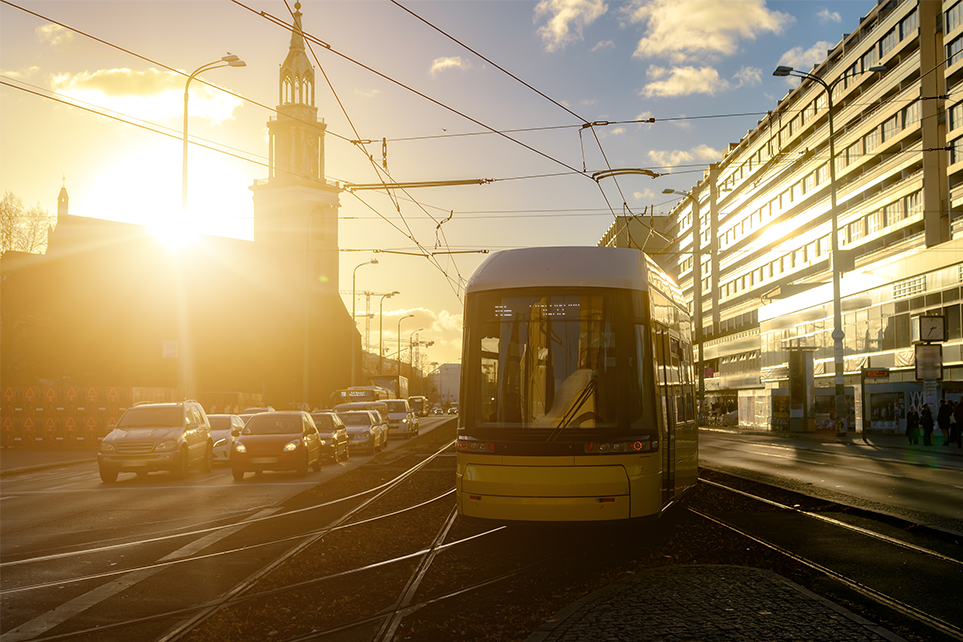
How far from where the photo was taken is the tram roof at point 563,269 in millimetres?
9961

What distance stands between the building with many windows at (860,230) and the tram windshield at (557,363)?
2365 cm

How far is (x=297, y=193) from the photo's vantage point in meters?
81.9

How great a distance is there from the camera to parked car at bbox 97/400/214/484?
19047 millimetres

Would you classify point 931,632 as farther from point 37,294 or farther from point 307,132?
point 307,132

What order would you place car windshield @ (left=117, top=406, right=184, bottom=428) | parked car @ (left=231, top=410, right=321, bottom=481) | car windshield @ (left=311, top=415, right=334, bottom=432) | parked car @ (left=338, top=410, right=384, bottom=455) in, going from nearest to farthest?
parked car @ (left=231, top=410, right=321, bottom=481) → car windshield @ (left=117, top=406, right=184, bottom=428) → car windshield @ (left=311, top=415, right=334, bottom=432) → parked car @ (left=338, top=410, right=384, bottom=455)

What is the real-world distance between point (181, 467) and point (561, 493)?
1285 cm

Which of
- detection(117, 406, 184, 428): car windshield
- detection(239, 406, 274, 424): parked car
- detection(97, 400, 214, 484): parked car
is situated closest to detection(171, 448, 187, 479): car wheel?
detection(97, 400, 214, 484): parked car

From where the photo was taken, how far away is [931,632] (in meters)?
6.00

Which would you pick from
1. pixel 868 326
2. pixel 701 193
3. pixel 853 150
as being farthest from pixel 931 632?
pixel 701 193

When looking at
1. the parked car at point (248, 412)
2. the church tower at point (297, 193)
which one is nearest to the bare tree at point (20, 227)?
the parked car at point (248, 412)

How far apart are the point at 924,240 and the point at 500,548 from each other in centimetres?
4572

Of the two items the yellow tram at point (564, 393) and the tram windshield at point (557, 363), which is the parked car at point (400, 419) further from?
the tram windshield at point (557, 363)

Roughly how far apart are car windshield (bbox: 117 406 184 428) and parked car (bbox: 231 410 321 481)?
1.55 metres

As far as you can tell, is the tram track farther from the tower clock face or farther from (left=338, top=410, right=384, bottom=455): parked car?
the tower clock face
